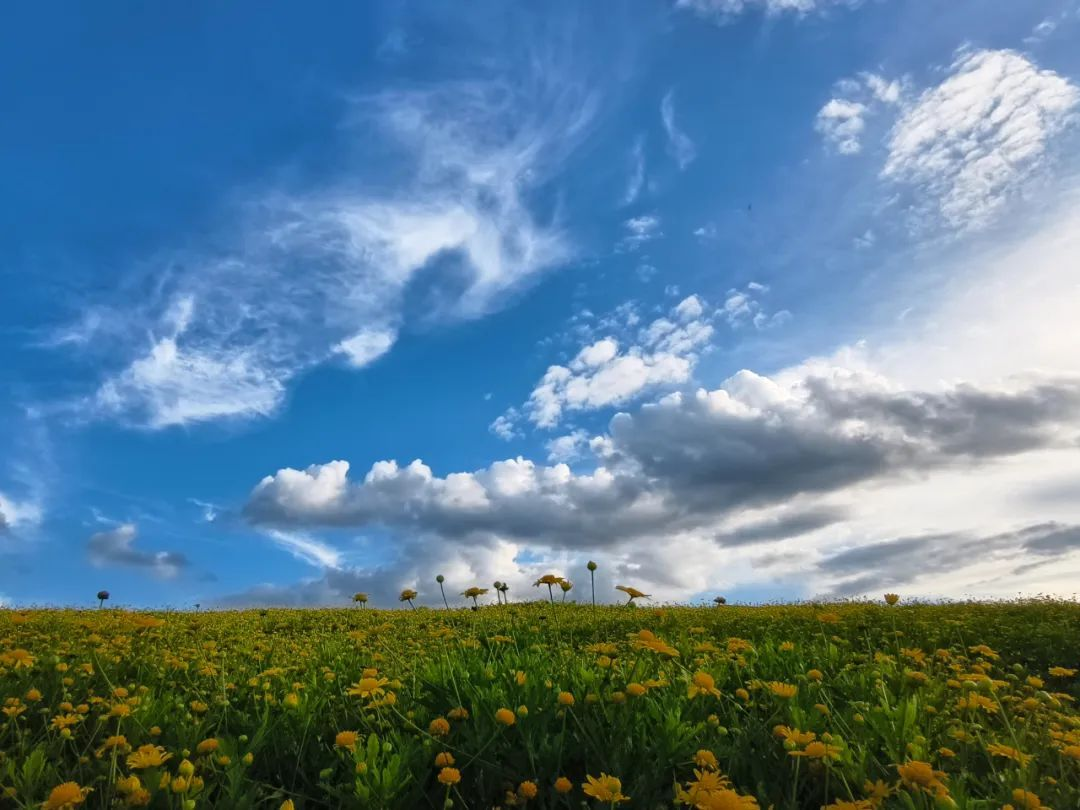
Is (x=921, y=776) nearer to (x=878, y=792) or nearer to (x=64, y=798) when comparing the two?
(x=878, y=792)

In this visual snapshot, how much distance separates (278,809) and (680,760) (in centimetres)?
201

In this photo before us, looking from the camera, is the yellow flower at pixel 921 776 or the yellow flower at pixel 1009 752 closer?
the yellow flower at pixel 921 776

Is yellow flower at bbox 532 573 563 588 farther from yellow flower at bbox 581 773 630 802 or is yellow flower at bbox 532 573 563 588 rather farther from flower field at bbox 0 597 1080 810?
yellow flower at bbox 581 773 630 802

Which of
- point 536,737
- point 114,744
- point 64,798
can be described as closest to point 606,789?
point 536,737

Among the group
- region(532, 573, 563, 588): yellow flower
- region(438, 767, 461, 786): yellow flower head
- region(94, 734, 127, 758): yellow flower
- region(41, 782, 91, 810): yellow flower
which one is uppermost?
region(532, 573, 563, 588): yellow flower

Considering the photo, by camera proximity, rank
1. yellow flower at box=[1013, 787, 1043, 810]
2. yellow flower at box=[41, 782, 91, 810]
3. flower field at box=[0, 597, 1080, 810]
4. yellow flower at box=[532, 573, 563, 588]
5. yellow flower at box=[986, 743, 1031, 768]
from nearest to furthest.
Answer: yellow flower at box=[1013, 787, 1043, 810] < yellow flower at box=[41, 782, 91, 810] < flower field at box=[0, 597, 1080, 810] < yellow flower at box=[986, 743, 1031, 768] < yellow flower at box=[532, 573, 563, 588]

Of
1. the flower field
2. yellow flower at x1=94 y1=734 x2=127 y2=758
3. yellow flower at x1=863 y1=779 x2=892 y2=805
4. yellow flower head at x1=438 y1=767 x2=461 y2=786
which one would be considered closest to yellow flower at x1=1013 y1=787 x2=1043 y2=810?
the flower field

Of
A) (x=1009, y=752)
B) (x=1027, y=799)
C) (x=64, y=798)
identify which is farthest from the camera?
(x=1009, y=752)

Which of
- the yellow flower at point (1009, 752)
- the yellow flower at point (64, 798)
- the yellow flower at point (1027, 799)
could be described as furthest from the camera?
the yellow flower at point (1009, 752)

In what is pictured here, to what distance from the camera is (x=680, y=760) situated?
3.84 meters

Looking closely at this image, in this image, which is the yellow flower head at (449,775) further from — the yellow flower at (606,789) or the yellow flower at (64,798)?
the yellow flower at (64,798)

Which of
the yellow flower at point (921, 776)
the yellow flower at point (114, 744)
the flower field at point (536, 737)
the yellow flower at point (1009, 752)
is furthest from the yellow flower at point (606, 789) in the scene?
the yellow flower at point (114, 744)

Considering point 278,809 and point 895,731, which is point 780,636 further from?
point 278,809

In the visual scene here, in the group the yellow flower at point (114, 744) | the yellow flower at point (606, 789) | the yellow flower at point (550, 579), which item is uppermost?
the yellow flower at point (550, 579)
